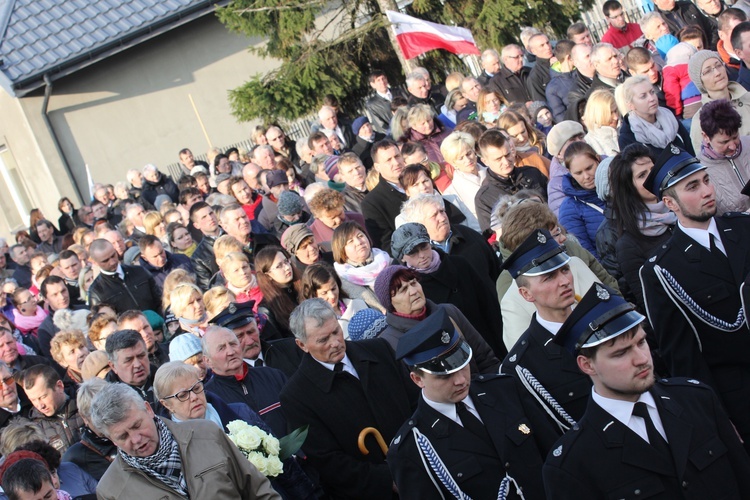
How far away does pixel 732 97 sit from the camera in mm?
9047

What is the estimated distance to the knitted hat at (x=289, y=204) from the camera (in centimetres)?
1073

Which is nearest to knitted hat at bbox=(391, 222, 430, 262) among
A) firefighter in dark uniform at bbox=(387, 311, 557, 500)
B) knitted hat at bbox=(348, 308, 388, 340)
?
knitted hat at bbox=(348, 308, 388, 340)

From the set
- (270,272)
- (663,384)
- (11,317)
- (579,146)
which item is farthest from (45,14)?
(663,384)

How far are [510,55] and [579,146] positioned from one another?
6.63 m

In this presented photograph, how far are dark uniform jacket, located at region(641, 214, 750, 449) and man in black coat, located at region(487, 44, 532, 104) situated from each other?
30.6 ft

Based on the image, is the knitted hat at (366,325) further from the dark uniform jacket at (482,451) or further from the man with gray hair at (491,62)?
the man with gray hair at (491,62)

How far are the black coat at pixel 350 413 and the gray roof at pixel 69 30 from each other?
62.2ft

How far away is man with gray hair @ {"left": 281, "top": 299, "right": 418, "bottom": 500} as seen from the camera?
6352 mm

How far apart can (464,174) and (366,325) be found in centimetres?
317

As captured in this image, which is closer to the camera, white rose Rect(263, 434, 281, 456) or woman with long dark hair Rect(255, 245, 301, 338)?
white rose Rect(263, 434, 281, 456)

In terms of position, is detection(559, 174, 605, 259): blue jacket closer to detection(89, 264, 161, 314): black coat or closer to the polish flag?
detection(89, 264, 161, 314): black coat

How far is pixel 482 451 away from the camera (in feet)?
16.3

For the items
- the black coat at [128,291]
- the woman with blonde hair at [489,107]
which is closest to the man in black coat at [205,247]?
the black coat at [128,291]

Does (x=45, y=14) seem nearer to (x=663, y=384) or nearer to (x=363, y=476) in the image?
(x=363, y=476)
